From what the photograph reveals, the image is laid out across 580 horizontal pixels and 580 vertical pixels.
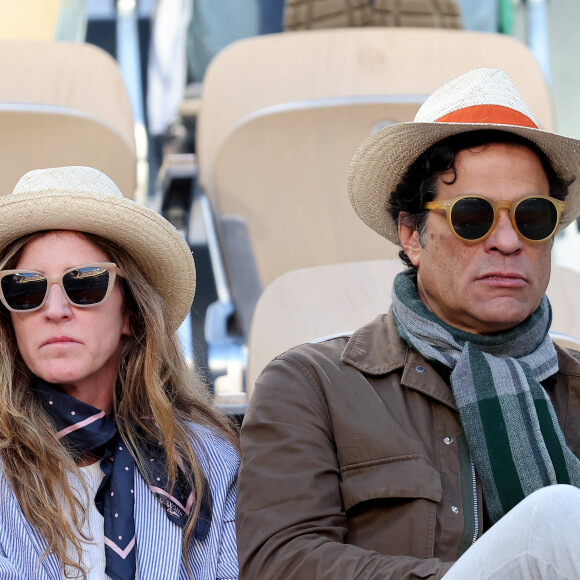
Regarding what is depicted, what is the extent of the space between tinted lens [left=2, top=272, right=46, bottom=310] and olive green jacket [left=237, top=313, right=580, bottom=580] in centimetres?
39

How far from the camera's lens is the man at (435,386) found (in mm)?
1615

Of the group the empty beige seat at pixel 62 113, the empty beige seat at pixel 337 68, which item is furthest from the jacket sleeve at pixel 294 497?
the empty beige seat at pixel 337 68

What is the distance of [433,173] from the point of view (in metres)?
1.91

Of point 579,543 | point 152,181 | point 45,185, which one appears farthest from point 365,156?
point 152,181

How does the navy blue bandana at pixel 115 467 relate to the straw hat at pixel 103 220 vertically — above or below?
below

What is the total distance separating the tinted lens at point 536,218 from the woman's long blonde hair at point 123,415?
2.07 ft

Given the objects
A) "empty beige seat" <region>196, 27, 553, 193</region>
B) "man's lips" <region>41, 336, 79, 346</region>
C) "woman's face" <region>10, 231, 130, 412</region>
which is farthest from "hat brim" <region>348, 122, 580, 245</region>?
"empty beige seat" <region>196, 27, 553, 193</region>

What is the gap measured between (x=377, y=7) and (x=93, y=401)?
199cm

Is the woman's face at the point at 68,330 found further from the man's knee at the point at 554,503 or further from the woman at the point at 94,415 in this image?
the man's knee at the point at 554,503

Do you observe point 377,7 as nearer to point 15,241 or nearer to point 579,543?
point 15,241

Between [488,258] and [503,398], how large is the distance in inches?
9.3

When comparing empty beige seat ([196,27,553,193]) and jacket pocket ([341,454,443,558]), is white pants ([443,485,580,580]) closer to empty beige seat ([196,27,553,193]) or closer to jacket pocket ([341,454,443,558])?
jacket pocket ([341,454,443,558])

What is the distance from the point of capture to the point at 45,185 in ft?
6.38

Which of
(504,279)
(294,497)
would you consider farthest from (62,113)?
(294,497)
